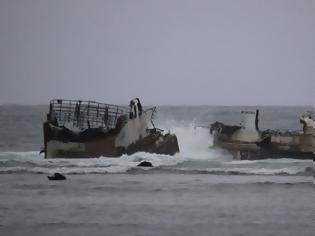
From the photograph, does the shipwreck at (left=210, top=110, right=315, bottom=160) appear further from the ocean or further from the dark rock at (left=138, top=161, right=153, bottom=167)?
the dark rock at (left=138, top=161, right=153, bottom=167)

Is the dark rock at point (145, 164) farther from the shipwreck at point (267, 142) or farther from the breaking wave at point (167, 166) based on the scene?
the shipwreck at point (267, 142)

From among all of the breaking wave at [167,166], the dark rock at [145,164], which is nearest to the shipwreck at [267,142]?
the breaking wave at [167,166]

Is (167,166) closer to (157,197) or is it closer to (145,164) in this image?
(145,164)

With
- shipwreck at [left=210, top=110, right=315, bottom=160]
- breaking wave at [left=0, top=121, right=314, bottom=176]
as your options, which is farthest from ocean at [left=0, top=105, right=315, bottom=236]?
shipwreck at [left=210, top=110, right=315, bottom=160]

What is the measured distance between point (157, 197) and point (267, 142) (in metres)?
13.6

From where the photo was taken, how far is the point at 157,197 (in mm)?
21062

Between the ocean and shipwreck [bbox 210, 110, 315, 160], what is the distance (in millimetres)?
868

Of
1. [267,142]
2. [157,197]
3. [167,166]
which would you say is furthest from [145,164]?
[157,197]

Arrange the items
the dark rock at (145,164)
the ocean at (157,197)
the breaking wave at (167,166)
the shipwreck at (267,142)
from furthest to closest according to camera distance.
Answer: the shipwreck at (267,142) → the dark rock at (145,164) → the breaking wave at (167,166) → the ocean at (157,197)

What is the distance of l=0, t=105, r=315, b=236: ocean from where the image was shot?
54.4ft

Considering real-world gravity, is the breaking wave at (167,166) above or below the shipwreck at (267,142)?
below

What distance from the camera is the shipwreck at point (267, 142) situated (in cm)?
3334

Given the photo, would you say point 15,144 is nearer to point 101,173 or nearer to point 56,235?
point 101,173

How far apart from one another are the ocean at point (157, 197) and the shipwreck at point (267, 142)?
0.87m
